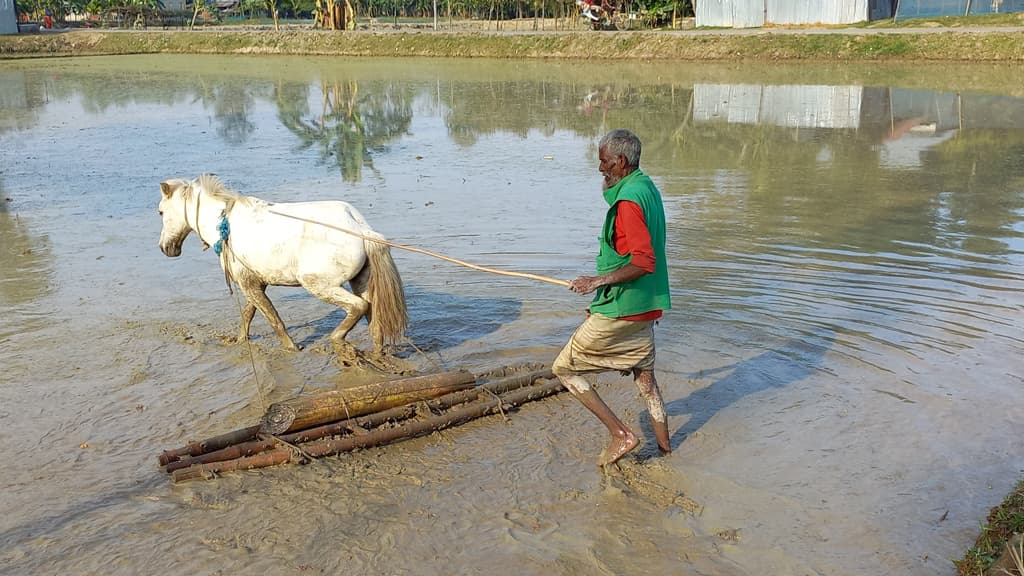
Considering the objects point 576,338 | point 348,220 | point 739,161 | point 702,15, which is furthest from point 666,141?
point 702,15

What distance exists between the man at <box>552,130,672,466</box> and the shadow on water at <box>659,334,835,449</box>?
2.43 feet

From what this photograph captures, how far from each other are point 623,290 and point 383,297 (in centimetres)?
258

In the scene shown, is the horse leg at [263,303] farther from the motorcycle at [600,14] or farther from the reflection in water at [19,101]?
the motorcycle at [600,14]

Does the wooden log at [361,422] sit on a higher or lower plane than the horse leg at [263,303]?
lower

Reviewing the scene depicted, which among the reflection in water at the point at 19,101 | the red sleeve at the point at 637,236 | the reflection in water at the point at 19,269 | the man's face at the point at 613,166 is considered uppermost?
the reflection in water at the point at 19,101

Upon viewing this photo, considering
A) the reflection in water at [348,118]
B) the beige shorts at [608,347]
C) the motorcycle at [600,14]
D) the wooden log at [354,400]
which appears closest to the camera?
the beige shorts at [608,347]

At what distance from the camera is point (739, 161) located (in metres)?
15.3

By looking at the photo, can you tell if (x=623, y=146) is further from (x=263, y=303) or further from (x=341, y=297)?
(x=263, y=303)

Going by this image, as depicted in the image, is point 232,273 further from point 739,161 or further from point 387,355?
point 739,161

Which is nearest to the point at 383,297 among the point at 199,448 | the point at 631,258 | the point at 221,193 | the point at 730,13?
the point at 221,193

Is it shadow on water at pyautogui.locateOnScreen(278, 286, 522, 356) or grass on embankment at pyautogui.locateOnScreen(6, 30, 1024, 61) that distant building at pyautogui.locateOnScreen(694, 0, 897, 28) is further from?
shadow on water at pyautogui.locateOnScreen(278, 286, 522, 356)

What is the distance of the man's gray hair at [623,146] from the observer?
4.78 m

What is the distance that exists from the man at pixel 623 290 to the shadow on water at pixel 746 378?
74 centimetres

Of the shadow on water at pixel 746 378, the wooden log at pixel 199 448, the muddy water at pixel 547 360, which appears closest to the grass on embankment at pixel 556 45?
the muddy water at pixel 547 360
